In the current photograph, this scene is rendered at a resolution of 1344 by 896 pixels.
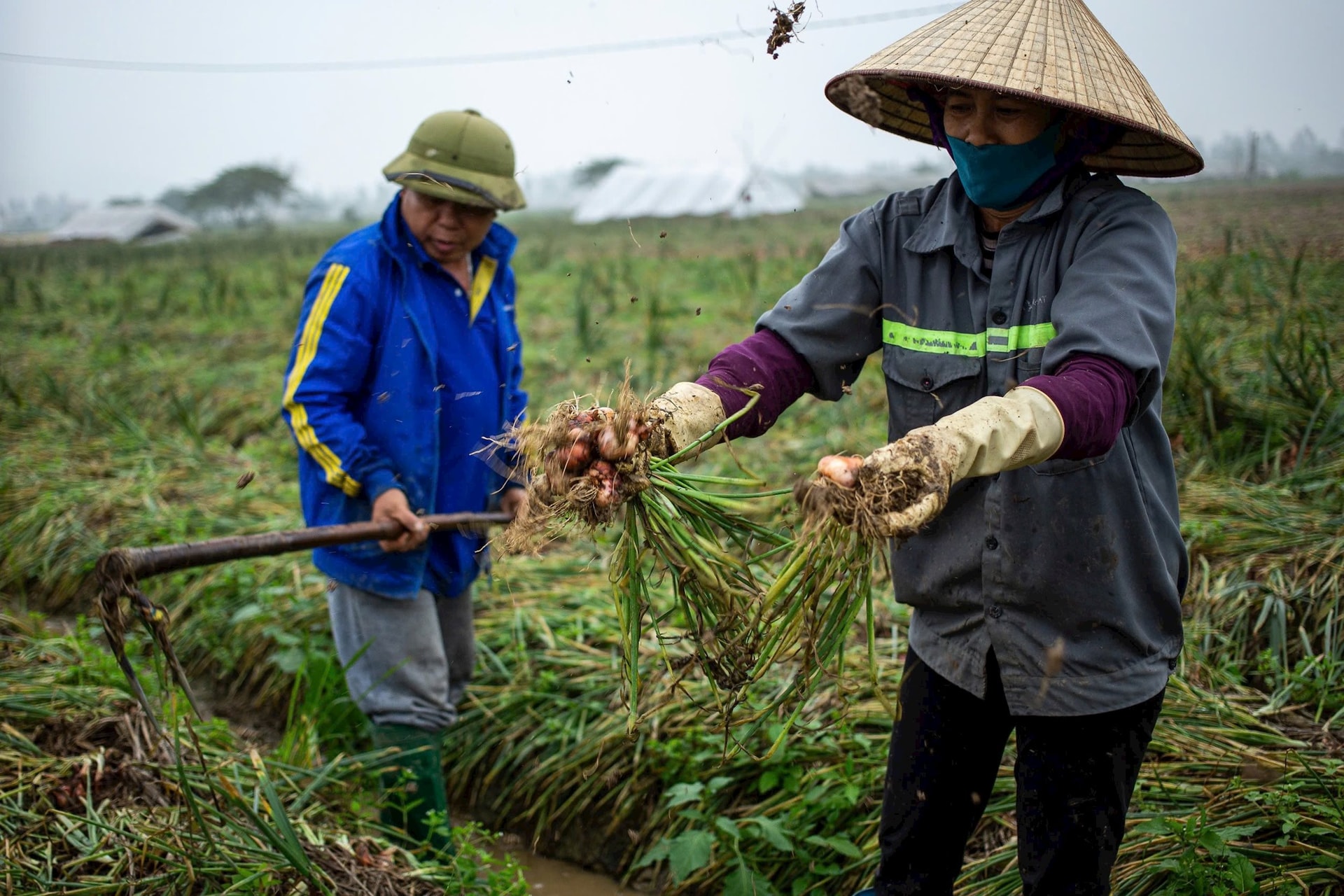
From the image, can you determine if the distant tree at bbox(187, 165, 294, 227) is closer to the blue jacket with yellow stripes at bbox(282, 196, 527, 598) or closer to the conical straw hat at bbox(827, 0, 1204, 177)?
the blue jacket with yellow stripes at bbox(282, 196, 527, 598)

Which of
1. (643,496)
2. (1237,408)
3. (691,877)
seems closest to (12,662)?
(691,877)

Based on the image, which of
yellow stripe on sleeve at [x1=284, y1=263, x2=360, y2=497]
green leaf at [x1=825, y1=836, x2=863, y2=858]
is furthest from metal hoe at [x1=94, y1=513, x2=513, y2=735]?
green leaf at [x1=825, y1=836, x2=863, y2=858]

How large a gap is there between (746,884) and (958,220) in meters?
1.61

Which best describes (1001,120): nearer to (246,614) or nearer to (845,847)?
(845,847)

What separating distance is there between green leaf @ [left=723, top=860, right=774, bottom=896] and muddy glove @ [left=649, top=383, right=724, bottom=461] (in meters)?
1.23

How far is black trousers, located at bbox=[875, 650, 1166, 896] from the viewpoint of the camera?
5.04ft

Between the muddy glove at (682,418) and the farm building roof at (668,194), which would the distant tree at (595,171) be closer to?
the farm building roof at (668,194)

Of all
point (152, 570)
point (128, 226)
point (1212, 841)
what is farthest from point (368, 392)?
point (128, 226)

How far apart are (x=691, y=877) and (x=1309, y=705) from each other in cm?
172

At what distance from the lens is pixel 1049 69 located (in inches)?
58.0

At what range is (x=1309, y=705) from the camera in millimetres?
2543

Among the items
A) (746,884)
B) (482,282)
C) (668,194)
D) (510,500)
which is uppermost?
(668,194)

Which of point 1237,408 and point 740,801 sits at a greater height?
point 1237,408

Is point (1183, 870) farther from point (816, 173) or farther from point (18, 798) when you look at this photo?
point (816, 173)
